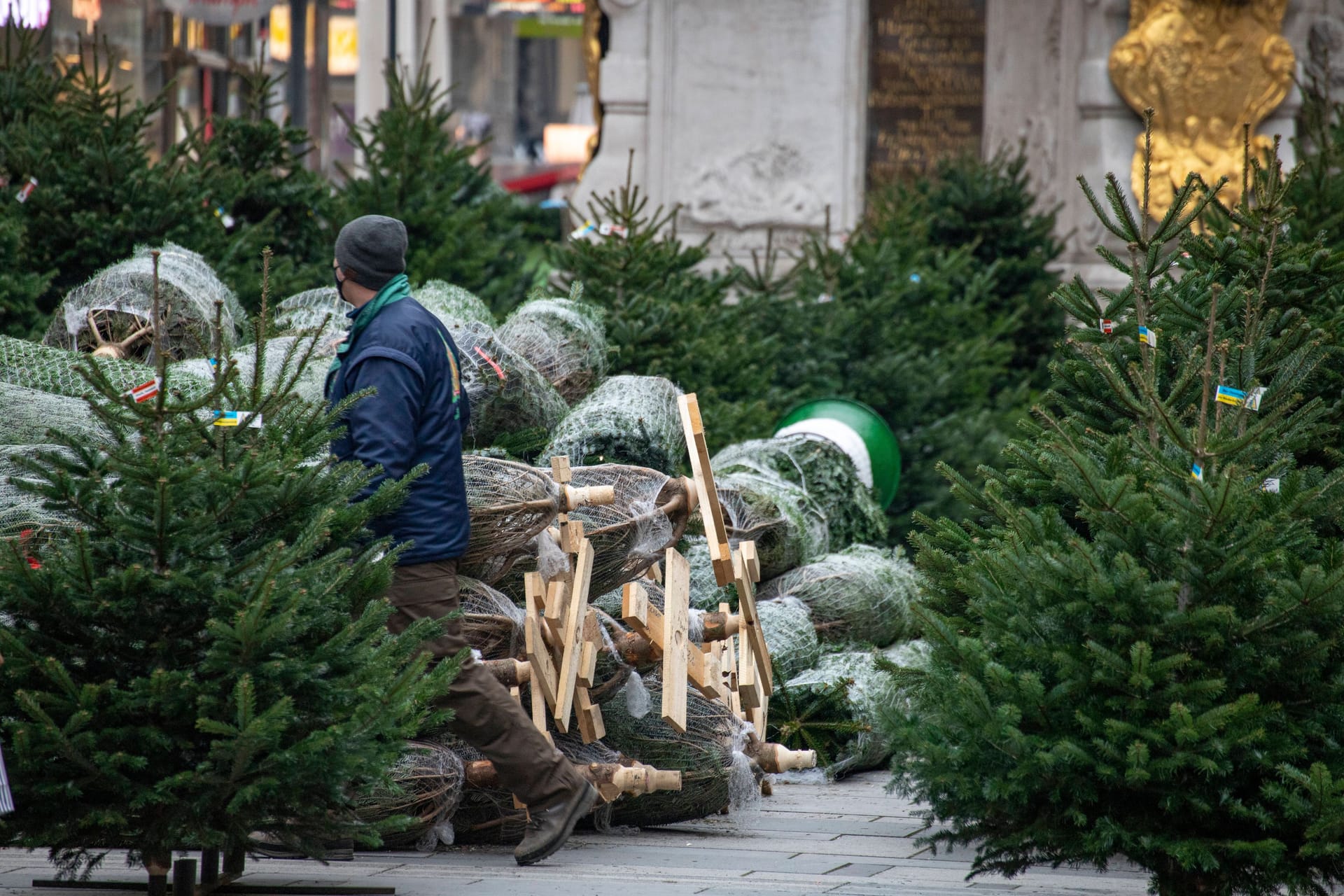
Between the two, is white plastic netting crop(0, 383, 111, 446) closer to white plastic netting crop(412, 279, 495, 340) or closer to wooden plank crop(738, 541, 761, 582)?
white plastic netting crop(412, 279, 495, 340)

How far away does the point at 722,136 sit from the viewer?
15.9 metres

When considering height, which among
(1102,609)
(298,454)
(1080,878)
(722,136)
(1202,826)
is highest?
(722,136)

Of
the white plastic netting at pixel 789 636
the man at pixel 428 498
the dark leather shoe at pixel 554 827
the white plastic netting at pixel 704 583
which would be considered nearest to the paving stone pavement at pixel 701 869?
the dark leather shoe at pixel 554 827

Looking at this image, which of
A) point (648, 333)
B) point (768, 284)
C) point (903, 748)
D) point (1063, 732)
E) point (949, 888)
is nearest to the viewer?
point (1063, 732)

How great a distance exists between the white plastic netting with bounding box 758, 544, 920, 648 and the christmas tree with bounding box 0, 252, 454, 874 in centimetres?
411

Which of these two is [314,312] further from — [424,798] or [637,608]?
[424,798]

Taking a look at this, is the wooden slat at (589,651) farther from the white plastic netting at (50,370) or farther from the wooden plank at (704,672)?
the white plastic netting at (50,370)

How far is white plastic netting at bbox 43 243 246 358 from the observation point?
301 inches

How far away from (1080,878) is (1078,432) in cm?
132

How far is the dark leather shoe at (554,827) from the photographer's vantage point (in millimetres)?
5047

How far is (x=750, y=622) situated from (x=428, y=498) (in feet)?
5.75

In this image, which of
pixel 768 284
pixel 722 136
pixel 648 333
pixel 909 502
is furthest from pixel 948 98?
pixel 648 333

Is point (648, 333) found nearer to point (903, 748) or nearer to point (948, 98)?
point (903, 748)

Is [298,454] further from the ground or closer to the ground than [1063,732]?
further from the ground
